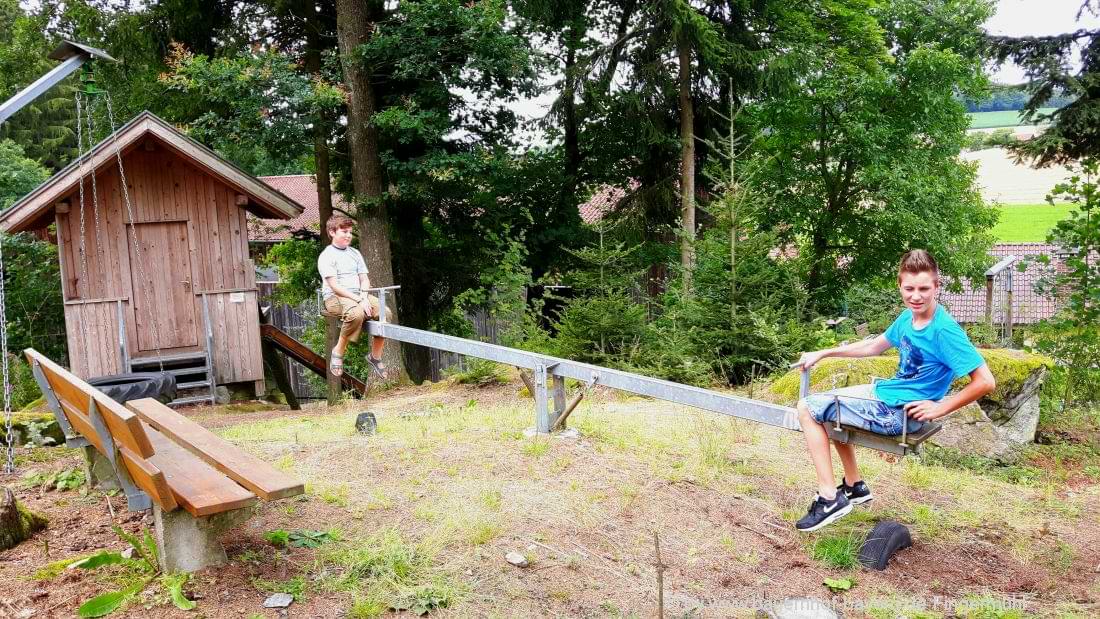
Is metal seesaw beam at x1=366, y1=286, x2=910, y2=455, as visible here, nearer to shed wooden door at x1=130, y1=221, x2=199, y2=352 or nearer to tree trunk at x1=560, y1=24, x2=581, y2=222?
shed wooden door at x1=130, y1=221, x2=199, y2=352

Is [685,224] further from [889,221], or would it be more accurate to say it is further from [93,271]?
[93,271]

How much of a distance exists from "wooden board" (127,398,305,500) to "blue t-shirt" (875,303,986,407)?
3230 mm

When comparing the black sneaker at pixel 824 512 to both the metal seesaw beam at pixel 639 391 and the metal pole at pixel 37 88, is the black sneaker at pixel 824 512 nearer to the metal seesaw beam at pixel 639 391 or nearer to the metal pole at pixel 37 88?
the metal seesaw beam at pixel 639 391

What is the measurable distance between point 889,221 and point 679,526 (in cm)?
1728

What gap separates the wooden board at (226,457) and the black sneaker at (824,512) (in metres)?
2.93

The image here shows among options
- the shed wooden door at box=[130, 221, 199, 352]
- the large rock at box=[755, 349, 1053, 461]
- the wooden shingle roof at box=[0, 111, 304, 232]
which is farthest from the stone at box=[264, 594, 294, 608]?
the shed wooden door at box=[130, 221, 199, 352]

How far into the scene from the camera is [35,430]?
841 cm

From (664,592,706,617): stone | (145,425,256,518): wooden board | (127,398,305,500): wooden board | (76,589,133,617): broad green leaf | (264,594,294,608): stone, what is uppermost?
(127,398,305,500): wooden board

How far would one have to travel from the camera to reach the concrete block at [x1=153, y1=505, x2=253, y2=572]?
4.62m

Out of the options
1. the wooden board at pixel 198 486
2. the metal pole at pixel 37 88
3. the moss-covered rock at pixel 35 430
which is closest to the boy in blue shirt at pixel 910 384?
the wooden board at pixel 198 486

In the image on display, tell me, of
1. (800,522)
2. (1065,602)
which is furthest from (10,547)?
(1065,602)

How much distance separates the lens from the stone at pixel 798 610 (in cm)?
451

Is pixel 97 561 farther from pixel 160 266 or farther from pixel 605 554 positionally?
pixel 160 266

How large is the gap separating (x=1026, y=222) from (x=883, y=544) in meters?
56.6
